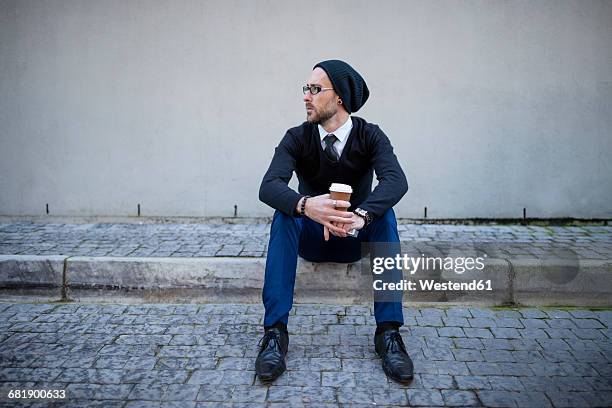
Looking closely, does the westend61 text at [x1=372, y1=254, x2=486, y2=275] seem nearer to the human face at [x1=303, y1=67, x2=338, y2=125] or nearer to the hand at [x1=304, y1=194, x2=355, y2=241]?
the hand at [x1=304, y1=194, x2=355, y2=241]

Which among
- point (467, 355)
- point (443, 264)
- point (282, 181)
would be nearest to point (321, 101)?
point (282, 181)

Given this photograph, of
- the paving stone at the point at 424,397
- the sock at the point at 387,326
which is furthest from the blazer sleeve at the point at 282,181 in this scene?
the paving stone at the point at 424,397

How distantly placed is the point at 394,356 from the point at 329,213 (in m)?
0.93

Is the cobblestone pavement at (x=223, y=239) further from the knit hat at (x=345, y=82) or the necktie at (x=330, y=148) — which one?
the knit hat at (x=345, y=82)

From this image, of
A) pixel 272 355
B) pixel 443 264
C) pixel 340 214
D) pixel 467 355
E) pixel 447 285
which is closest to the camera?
pixel 272 355

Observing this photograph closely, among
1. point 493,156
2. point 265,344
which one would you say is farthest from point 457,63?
point 265,344

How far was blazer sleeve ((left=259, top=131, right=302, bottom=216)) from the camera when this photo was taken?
10.1 ft

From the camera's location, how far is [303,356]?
3.06 meters

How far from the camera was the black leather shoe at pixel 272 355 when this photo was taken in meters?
2.75

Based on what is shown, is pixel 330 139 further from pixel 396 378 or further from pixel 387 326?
pixel 396 378

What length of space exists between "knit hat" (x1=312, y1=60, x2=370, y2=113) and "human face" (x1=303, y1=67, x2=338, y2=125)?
37mm

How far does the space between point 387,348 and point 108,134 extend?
445 cm

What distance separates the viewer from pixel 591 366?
2.89 m

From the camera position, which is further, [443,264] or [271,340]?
[443,264]
